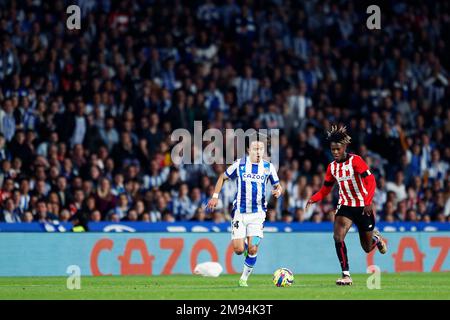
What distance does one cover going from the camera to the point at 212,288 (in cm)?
1645

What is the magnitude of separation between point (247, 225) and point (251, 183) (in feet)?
2.16

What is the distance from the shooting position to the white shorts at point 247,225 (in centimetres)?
1703

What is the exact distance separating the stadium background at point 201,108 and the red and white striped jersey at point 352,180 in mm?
5425

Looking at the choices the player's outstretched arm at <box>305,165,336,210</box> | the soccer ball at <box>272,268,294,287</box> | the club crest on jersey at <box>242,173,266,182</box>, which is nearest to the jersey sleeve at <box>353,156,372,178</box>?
the player's outstretched arm at <box>305,165,336,210</box>

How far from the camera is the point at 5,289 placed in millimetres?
16125

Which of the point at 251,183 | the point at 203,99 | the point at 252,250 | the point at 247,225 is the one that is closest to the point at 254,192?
the point at 251,183

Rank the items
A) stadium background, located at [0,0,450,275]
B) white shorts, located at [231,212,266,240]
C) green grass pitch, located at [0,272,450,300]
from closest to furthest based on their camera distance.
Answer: green grass pitch, located at [0,272,450,300] < white shorts, located at [231,212,266,240] < stadium background, located at [0,0,450,275]

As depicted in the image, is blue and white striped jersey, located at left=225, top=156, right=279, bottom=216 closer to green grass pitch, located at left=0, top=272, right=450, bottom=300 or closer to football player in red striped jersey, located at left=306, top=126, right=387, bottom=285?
football player in red striped jersey, located at left=306, top=126, right=387, bottom=285

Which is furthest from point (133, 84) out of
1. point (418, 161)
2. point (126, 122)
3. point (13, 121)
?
point (418, 161)

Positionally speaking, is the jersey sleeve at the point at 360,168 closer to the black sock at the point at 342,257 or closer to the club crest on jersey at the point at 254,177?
the black sock at the point at 342,257

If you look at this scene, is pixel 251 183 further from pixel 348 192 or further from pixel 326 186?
pixel 348 192

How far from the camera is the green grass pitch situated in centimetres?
1455

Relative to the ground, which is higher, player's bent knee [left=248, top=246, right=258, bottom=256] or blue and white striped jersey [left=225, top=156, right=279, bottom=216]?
blue and white striped jersey [left=225, top=156, right=279, bottom=216]

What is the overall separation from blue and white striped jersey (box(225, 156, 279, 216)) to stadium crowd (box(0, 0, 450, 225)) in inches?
214
